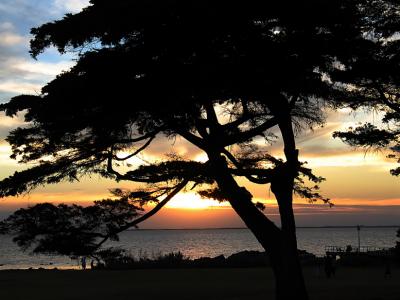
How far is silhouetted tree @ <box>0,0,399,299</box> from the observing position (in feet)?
39.1

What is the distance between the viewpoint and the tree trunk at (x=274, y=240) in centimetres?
1462

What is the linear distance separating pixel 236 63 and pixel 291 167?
439 cm

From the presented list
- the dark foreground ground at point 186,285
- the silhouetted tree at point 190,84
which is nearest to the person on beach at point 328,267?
the dark foreground ground at point 186,285

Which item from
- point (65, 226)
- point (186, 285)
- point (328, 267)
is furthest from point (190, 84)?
point (328, 267)

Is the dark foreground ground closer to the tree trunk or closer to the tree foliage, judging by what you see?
the tree trunk

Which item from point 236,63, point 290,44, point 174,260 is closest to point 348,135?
point 290,44

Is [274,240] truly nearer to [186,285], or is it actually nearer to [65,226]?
[65,226]

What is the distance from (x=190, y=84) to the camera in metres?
11.9

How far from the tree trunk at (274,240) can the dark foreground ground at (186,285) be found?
3812mm

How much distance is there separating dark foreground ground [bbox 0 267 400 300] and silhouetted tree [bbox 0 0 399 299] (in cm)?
592

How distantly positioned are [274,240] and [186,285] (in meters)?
10.0

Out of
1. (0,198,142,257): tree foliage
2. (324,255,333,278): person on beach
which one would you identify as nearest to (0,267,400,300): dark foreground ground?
(324,255,333,278): person on beach

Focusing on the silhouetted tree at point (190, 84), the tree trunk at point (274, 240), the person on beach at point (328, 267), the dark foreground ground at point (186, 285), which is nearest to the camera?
the silhouetted tree at point (190, 84)

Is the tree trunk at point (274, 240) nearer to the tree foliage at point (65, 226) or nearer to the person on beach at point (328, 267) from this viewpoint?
the tree foliage at point (65, 226)
